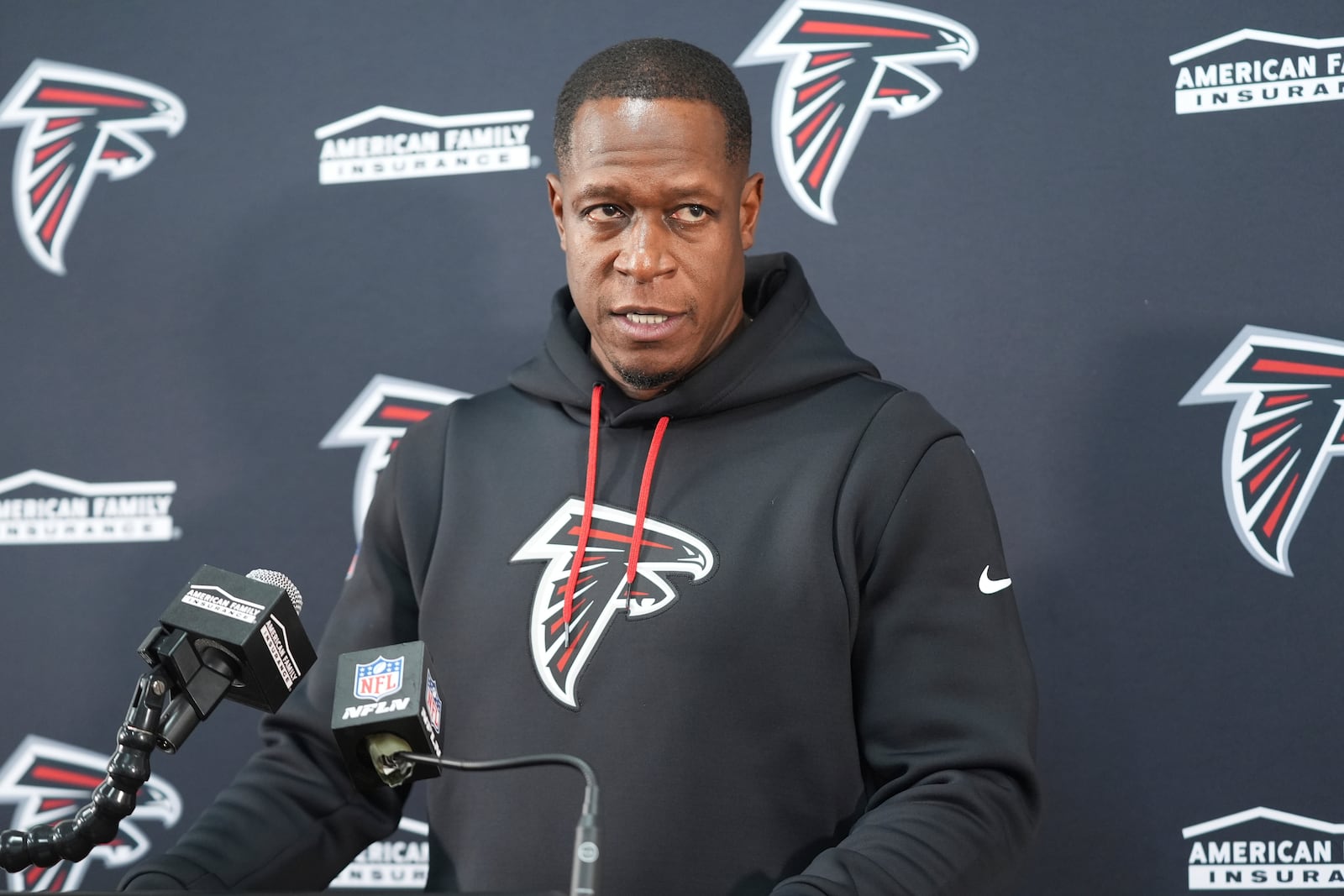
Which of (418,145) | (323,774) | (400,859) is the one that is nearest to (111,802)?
(323,774)

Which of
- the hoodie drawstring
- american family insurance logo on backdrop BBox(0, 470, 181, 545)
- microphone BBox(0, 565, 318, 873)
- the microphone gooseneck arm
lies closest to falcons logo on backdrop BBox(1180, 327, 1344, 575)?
the hoodie drawstring

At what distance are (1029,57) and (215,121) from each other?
4.24 ft

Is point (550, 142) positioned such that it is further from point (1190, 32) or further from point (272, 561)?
point (1190, 32)

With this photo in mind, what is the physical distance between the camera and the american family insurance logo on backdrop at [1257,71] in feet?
6.17

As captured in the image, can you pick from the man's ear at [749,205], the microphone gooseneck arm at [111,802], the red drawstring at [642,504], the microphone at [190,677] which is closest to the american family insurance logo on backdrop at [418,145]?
the man's ear at [749,205]

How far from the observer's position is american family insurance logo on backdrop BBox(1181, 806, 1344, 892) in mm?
1796

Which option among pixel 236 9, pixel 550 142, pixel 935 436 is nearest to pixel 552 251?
pixel 550 142

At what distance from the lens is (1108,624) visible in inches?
74.1

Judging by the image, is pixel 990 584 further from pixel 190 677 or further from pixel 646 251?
pixel 190 677

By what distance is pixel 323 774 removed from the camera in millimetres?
1534

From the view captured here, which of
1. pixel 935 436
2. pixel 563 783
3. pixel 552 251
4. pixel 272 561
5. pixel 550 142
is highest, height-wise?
pixel 550 142

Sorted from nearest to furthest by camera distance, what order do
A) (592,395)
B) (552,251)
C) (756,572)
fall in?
(756,572), (592,395), (552,251)

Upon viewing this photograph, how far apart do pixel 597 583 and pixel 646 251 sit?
358 millimetres

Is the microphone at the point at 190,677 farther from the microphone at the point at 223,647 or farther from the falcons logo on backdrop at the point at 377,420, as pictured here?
the falcons logo on backdrop at the point at 377,420
